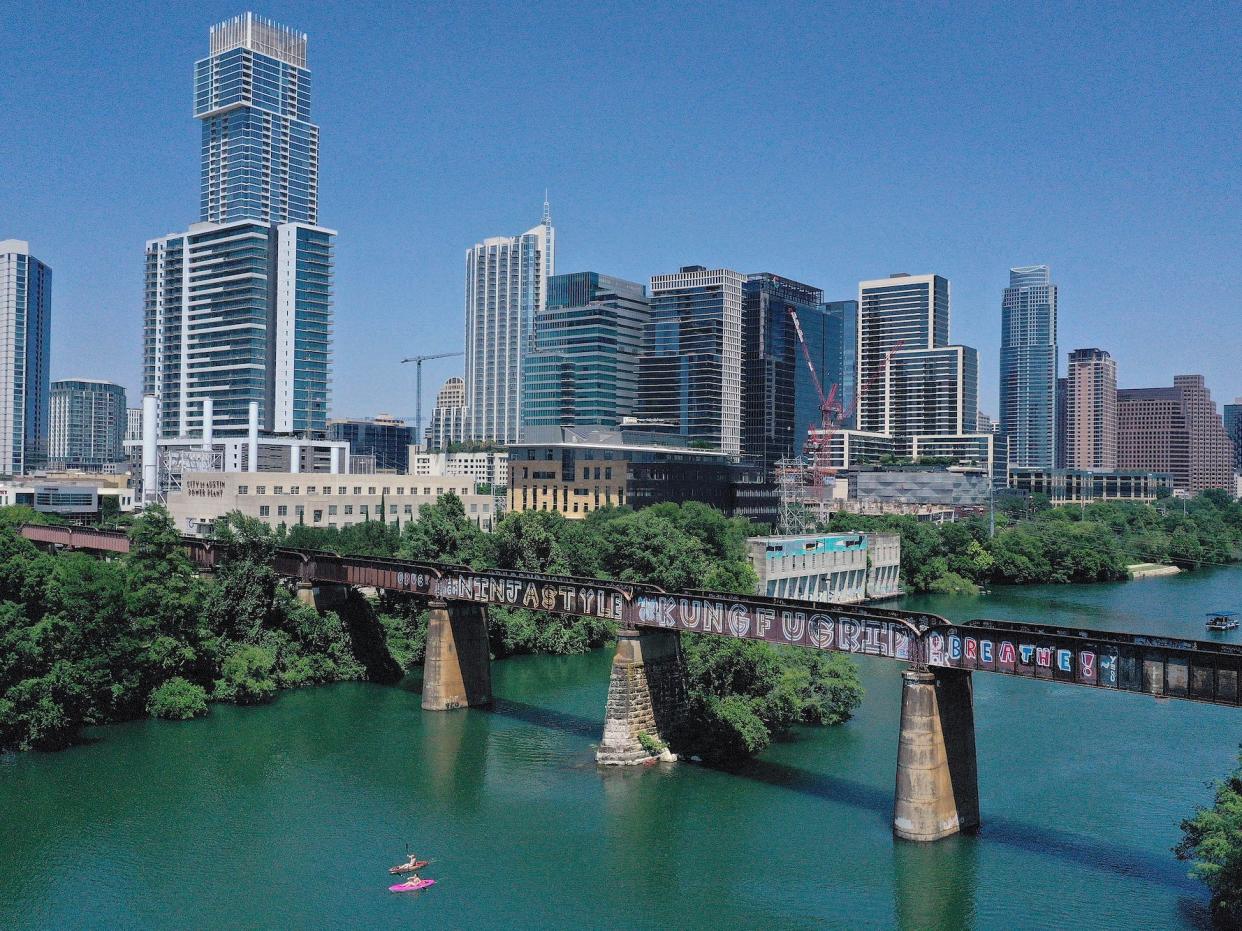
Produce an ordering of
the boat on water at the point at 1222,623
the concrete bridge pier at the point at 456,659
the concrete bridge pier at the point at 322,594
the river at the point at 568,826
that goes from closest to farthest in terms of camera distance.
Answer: the river at the point at 568,826
the concrete bridge pier at the point at 456,659
the concrete bridge pier at the point at 322,594
the boat on water at the point at 1222,623

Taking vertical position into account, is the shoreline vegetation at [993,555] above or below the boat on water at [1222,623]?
above

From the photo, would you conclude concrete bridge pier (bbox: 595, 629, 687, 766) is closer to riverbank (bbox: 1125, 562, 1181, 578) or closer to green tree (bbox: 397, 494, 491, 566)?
green tree (bbox: 397, 494, 491, 566)

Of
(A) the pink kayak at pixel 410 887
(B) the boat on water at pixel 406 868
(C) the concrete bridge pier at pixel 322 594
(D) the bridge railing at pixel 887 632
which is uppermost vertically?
(D) the bridge railing at pixel 887 632

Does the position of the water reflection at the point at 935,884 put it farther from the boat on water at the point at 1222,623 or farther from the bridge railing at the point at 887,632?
the boat on water at the point at 1222,623

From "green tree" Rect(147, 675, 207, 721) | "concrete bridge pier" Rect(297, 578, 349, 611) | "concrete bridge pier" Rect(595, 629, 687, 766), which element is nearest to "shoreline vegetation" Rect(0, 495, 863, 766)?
"green tree" Rect(147, 675, 207, 721)

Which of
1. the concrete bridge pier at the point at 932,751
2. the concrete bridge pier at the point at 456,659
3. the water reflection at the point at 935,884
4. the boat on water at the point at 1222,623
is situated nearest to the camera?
the water reflection at the point at 935,884

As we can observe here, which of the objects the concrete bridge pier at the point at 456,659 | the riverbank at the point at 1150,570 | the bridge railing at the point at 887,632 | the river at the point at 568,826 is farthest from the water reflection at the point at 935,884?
the riverbank at the point at 1150,570

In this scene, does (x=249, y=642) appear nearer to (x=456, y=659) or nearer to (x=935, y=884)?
(x=456, y=659)
